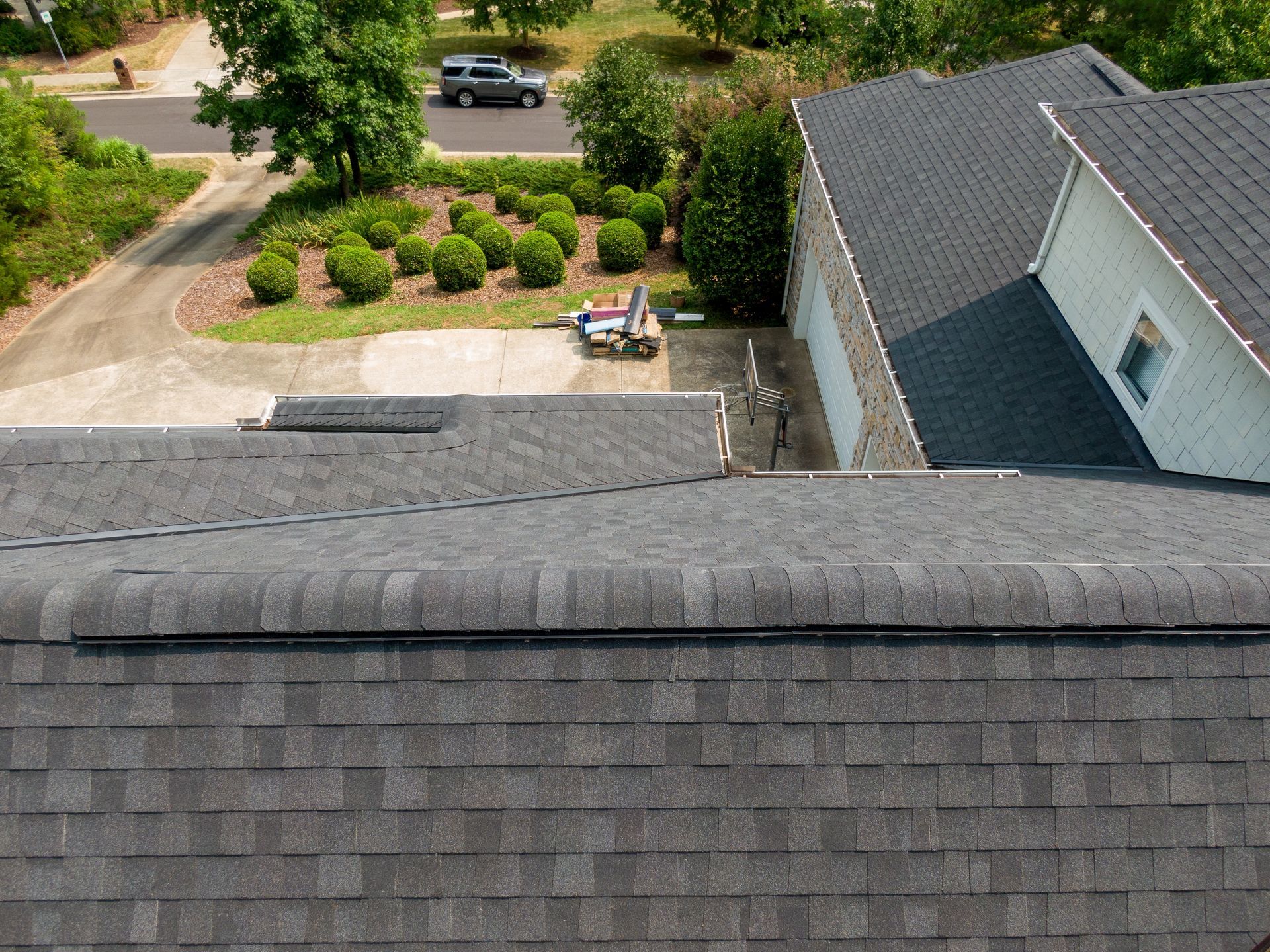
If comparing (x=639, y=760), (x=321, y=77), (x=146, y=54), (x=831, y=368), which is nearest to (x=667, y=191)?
(x=321, y=77)

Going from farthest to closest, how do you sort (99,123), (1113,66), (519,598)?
1. (99,123)
2. (1113,66)
3. (519,598)

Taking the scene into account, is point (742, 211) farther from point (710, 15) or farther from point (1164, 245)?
point (710, 15)

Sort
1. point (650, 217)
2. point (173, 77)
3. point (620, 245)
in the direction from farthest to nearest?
point (173, 77) → point (650, 217) → point (620, 245)

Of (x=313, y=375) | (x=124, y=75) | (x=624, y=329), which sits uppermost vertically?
(x=124, y=75)

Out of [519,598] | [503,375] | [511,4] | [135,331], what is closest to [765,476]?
[519,598]

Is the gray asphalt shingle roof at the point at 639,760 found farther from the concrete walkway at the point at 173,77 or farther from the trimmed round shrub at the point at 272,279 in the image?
the concrete walkway at the point at 173,77

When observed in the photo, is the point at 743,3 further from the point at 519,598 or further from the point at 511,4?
the point at 519,598

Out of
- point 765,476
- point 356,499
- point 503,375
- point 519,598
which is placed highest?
point 519,598
